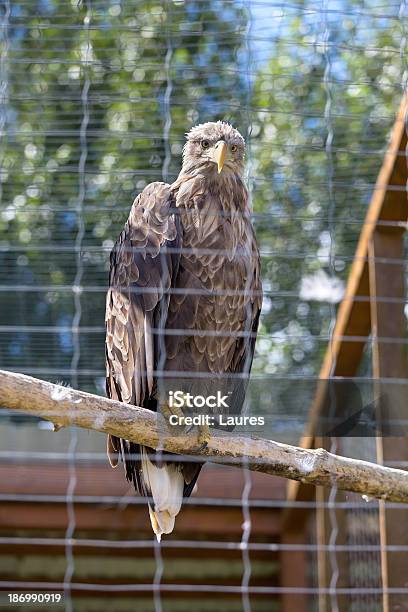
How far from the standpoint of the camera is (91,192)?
3715 millimetres

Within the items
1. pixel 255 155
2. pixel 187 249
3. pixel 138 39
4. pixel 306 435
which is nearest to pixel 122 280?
pixel 187 249

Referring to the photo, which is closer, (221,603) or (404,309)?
(404,309)

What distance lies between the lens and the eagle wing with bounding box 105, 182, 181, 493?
8.38 ft

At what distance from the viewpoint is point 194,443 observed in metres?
2.34

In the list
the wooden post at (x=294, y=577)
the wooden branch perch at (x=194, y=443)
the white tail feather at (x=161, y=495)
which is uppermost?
the wooden branch perch at (x=194, y=443)

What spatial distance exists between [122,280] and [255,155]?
111 cm

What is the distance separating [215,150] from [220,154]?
64mm

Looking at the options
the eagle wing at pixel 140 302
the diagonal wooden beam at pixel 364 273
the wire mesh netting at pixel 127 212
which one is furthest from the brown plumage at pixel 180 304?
the wire mesh netting at pixel 127 212

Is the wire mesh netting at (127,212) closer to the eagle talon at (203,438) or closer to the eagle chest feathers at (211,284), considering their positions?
the eagle chest feathers at (211,284)

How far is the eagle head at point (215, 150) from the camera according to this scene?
2.80 metres

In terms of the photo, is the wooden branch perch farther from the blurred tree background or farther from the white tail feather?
the blurred tree background

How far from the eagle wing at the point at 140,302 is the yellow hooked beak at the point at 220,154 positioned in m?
0.20

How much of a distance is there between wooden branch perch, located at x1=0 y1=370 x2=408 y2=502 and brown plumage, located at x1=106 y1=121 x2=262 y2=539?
1.00ft

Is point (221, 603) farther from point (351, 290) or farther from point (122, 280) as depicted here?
point (122, 280)
